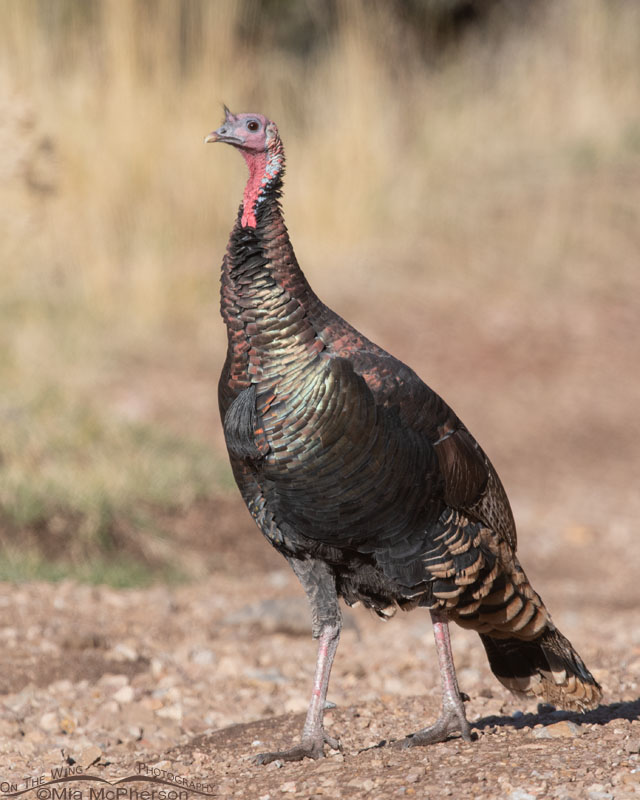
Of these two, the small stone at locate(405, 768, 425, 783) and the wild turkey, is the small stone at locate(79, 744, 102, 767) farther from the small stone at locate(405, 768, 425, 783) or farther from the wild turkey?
the small stone at locate(405, 768, 425, 783)

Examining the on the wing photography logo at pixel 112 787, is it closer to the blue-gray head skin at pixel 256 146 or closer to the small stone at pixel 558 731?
the small stone at pixel 558 731

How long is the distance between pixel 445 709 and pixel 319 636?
481 mm

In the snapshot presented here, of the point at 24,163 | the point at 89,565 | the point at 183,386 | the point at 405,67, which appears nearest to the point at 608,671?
the point at 89,565

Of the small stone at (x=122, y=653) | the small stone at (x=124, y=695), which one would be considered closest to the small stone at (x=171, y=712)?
the small stone at (x=124, y=695)

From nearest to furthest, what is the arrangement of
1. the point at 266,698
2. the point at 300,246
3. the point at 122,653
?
the point at 266,698 < the point at 122,653 < the point at 300,246

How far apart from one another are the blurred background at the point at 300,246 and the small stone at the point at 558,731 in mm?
3258

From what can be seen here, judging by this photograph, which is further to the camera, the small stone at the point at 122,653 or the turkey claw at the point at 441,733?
the small stone at the point at 122,653

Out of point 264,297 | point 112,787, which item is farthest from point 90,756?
point 264,297

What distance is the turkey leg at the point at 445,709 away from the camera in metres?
3.77

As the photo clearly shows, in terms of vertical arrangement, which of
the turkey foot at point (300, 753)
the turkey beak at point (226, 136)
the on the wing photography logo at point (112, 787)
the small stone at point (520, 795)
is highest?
the turkey beak at point (226, 136)

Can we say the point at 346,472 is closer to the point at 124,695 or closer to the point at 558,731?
the point at 558,731

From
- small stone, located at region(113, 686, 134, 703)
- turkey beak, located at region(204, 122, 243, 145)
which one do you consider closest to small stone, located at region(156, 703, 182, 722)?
small stone, located at region(113, 686, 134, 703)

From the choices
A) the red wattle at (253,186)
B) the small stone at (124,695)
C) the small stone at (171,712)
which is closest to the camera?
the red wattle at (253,186)

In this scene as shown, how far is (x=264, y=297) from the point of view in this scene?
3.52 m
